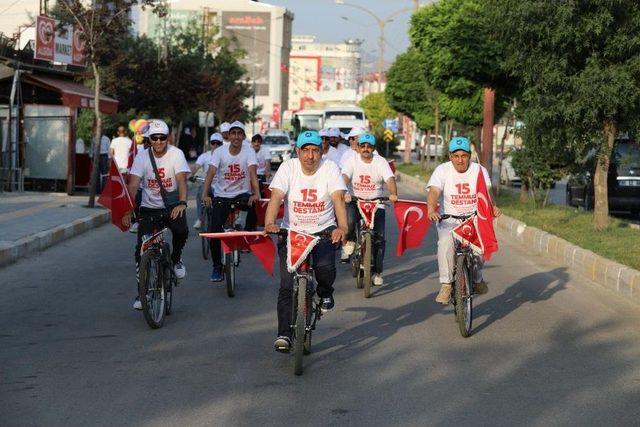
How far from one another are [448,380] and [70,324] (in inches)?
148

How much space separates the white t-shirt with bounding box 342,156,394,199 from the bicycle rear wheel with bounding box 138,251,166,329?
355 centimetres

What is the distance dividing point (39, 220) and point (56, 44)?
9.88 m

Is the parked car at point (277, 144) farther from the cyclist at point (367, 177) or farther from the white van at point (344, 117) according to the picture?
the cyclist at point (367, 177)

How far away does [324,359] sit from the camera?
848 centimetres

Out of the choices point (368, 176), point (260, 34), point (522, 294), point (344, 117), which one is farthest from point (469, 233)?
point (260, 34)

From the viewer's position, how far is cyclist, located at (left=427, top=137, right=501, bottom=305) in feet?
33.1

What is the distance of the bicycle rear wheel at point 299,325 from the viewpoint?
7777 mm

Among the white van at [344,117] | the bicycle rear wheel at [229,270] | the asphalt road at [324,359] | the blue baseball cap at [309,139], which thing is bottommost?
the asphalt road at [324,359]

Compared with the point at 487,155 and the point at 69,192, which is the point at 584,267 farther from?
the point at 69,192

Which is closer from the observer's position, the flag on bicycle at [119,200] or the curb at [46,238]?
the flag on bicycle at [119,200]

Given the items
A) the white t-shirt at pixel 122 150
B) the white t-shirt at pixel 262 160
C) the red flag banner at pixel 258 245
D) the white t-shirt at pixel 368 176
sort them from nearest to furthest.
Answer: the red flag banner at pixel 258 245
the white t-shirt at pixel 368 176
the white t-shirt at pixel 262 160
the white t-shirt at pixel 122 150

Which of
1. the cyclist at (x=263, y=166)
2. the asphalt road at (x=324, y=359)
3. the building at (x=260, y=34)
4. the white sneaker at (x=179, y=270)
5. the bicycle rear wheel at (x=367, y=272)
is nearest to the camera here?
the asphalt road at (x=324, y=359)

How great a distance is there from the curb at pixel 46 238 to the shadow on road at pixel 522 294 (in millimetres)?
6144

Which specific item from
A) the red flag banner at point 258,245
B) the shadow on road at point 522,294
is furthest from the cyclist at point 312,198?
the shadow on road at point 522,294
